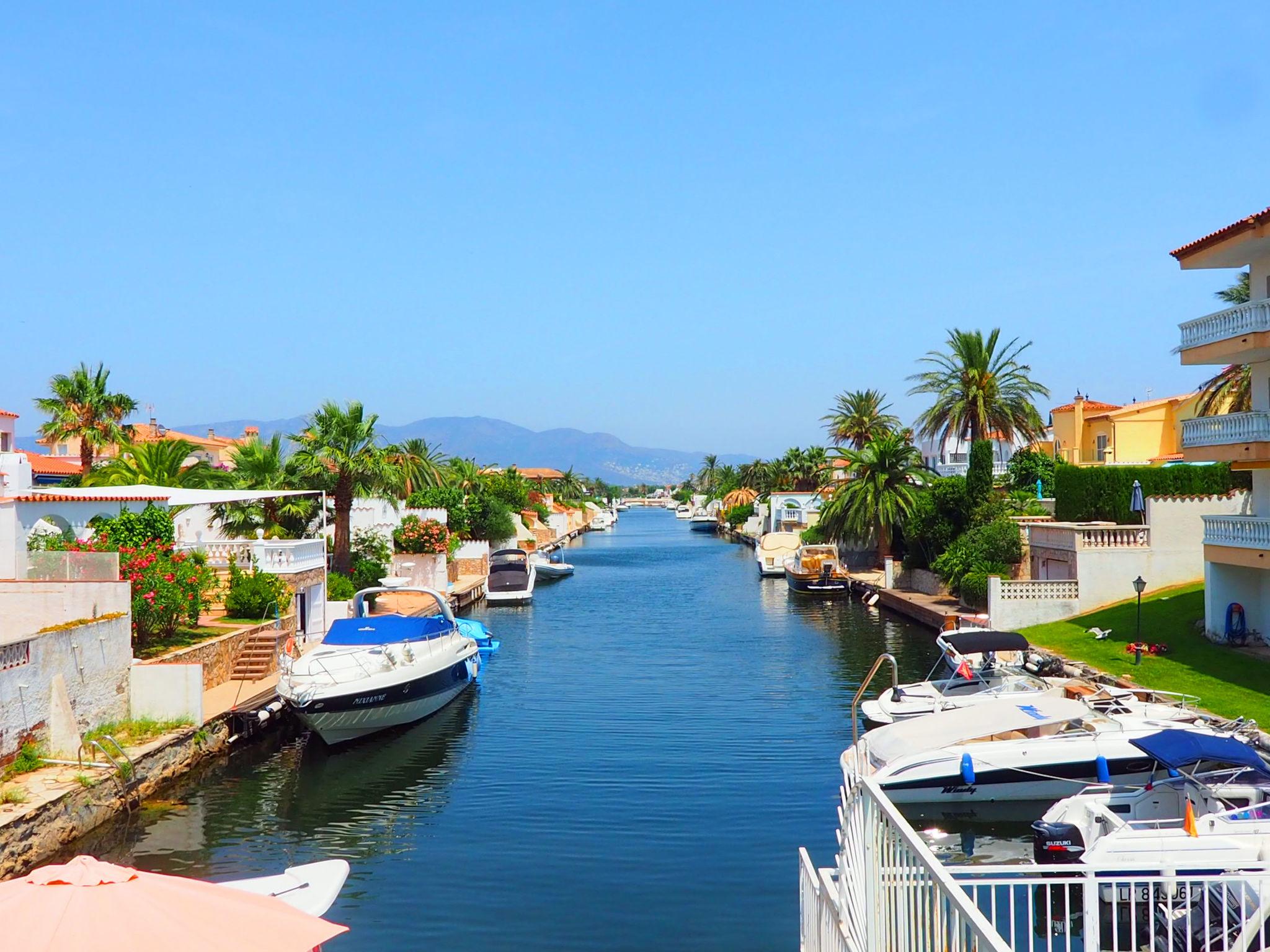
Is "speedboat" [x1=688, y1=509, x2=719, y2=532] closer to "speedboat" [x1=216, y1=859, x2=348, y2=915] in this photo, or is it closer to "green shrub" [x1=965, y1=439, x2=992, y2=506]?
"green shrub" [x1=965, y1=439, x2=992, y2=506]

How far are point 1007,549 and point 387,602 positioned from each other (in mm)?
24159

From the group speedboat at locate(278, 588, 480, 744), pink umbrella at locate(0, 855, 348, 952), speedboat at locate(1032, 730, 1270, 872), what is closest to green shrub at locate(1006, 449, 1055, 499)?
speedboat at locate(278, 588, 480, 744)

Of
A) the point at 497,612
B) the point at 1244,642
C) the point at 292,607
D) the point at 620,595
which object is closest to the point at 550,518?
the point at 620,595

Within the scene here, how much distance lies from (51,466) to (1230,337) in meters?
58.0

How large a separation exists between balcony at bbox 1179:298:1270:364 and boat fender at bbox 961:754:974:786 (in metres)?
13.6

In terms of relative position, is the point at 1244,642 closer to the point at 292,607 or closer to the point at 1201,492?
the point at 1201,492

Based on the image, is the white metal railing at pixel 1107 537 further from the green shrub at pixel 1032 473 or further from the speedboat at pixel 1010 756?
the speedboat at pixel 1010 756

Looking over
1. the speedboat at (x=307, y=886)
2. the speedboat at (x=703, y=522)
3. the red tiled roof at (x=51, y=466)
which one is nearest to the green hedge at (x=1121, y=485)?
the speedboat at (x=307, y=886)

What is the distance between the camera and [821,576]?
60781 millimetres

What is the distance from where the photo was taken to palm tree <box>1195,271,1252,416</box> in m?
37.8

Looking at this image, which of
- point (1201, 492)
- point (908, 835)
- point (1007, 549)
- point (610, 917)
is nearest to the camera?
point (908, 835)

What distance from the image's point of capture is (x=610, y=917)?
48.4 feet

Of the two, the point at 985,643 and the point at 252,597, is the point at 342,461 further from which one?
the point at 985,643

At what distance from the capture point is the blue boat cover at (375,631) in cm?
2661
